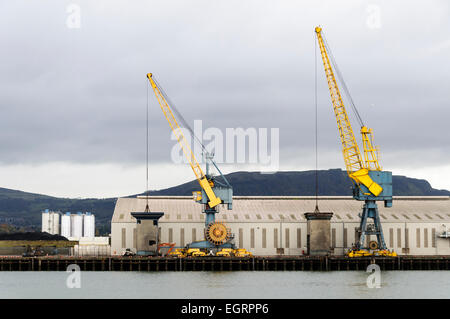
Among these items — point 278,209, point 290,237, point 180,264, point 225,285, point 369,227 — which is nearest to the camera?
point 225,285

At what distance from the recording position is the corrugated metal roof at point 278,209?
13743cm

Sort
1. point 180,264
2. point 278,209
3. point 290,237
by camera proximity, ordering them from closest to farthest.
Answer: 1. point 180,264
2. point 290,237
3. point 278,209

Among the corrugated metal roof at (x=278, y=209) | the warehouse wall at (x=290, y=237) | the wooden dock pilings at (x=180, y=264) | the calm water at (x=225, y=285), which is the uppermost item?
the corrugated metal roof at (x=278, y=209)

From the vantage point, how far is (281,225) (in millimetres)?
135625

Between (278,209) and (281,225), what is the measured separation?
275 inches

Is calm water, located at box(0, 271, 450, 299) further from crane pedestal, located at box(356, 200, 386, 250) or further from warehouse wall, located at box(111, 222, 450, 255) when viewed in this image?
warehouse wall, located at box(111, 222, 450, 255)

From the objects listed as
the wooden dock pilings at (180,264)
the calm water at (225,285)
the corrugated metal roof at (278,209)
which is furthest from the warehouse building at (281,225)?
the calm water at (225,285)

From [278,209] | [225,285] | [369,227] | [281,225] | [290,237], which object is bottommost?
[225,285]

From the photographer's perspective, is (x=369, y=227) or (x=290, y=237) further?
(x=290, y=237)

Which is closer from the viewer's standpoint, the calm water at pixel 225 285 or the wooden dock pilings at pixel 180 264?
the calm water at pixel 225 285

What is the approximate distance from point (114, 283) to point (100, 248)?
48.9 metres

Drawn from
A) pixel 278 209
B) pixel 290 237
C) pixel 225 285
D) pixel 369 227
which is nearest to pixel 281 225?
pixel 290 237

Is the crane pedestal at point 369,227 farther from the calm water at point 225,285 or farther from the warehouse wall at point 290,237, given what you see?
the calm water at point 225,285

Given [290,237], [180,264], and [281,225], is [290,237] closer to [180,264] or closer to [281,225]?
[281,225]
